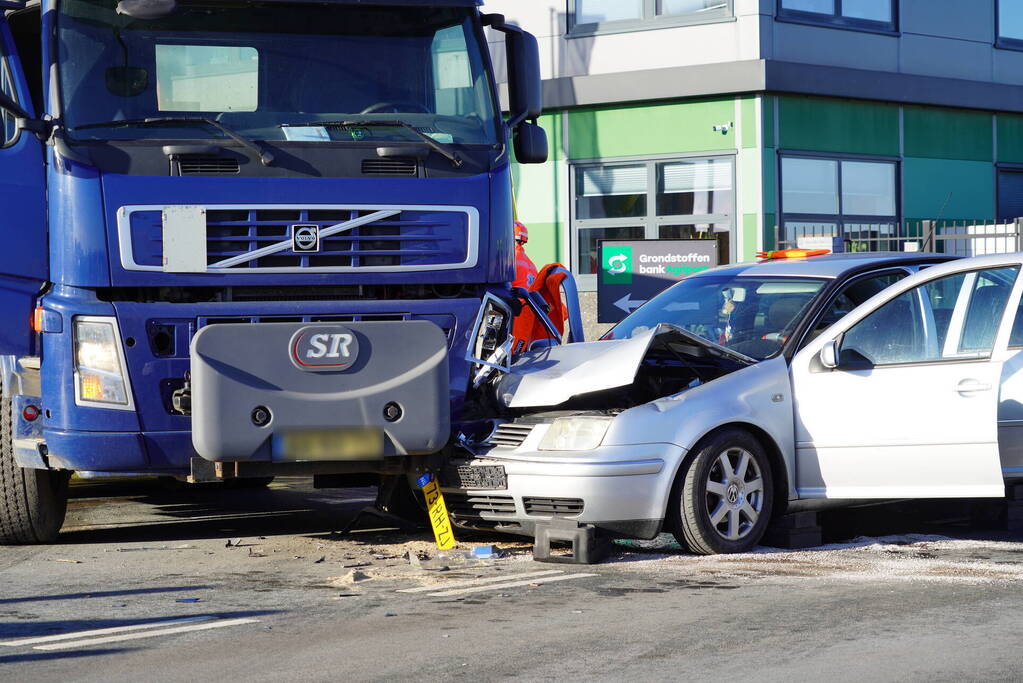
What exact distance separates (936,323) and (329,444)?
11.2ft

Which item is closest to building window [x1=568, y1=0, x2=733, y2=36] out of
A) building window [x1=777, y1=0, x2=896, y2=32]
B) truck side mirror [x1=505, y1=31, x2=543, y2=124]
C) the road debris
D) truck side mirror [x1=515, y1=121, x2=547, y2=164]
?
building window [x1=777, y1=0, x2=896, y2=32]

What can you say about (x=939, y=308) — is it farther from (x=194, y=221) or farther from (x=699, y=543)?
(x=194, y=221)

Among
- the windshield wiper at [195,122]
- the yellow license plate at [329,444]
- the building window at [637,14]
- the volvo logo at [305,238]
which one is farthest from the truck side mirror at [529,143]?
the building window at [637,14]

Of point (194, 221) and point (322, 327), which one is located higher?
point (194, 221)

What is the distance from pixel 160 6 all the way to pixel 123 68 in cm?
39

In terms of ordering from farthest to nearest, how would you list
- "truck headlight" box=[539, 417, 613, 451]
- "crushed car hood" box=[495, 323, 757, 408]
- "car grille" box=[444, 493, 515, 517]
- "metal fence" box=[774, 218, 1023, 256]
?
"metal fence" box=[774, 218, 1023, 256] < "car grille" box=[444, 493, 515, 517] < "crushed car hood" box=[495, 323, 757, 408] < "truck headlight" box=[539, 417, 613, 451]

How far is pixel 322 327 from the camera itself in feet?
26.5

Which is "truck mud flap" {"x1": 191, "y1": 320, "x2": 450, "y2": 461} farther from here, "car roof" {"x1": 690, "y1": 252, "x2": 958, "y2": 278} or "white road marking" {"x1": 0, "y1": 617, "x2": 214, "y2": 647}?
"car roof" {"x1": 690, "y1": 252, "x2": 958, "y2": 278}

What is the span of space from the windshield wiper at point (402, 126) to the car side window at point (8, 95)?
1420 mm

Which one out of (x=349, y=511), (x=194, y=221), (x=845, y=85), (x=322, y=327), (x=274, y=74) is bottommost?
(x=349, y=511)

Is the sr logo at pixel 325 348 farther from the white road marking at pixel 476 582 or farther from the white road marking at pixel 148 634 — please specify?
the white road marking at pixel 148 634

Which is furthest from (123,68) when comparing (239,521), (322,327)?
(239,521)

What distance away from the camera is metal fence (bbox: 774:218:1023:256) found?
792 inches

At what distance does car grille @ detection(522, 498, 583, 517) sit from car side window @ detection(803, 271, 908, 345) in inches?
68.3
